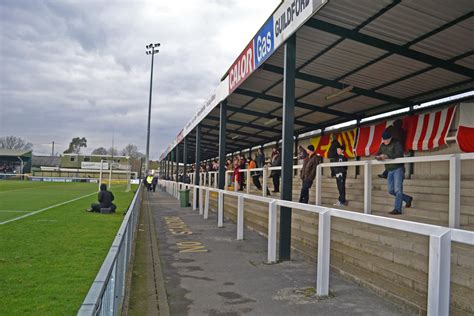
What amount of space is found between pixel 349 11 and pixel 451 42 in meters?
2.40

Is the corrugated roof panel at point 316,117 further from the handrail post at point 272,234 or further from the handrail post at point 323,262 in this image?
the handrail post at point 323,262

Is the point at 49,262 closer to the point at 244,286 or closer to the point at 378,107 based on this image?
the point at 244,286

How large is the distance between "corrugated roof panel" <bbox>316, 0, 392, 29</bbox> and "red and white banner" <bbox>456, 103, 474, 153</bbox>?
481cm

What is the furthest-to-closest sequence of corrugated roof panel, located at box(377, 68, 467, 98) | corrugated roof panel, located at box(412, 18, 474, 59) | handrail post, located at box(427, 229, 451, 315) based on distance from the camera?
1. corrugated roof panel, located at box(377, 68, 467, 98)
2. corrugated roof panel, located at box(412, 18, 474, 59)
3. handrail post, located at box(427, 229, 451, 315)

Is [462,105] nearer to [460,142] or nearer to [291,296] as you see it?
[460,142]

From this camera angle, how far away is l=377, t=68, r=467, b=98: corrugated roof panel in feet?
34.0

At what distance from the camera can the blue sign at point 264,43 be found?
9.11 metres

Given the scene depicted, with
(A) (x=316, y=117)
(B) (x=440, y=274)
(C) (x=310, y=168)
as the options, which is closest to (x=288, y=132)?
(C) (x=310, y=168)

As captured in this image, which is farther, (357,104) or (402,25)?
(357,104)

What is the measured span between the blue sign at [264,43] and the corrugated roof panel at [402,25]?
188 cm

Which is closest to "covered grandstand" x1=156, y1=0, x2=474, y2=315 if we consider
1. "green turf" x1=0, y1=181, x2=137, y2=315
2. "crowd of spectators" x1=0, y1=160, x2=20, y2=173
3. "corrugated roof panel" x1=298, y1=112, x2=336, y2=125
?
"corrugated roof panel" x1=298, y1=112, x2=336, y2=125

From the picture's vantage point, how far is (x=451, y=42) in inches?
331

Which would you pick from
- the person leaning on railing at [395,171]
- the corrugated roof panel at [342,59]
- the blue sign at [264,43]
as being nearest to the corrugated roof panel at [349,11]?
the corrugated roof panel at [342,59]

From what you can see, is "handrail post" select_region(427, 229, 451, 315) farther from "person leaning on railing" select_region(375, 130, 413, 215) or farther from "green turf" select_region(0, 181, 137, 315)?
"green turf" select_region(0, 181, 137, 315)
